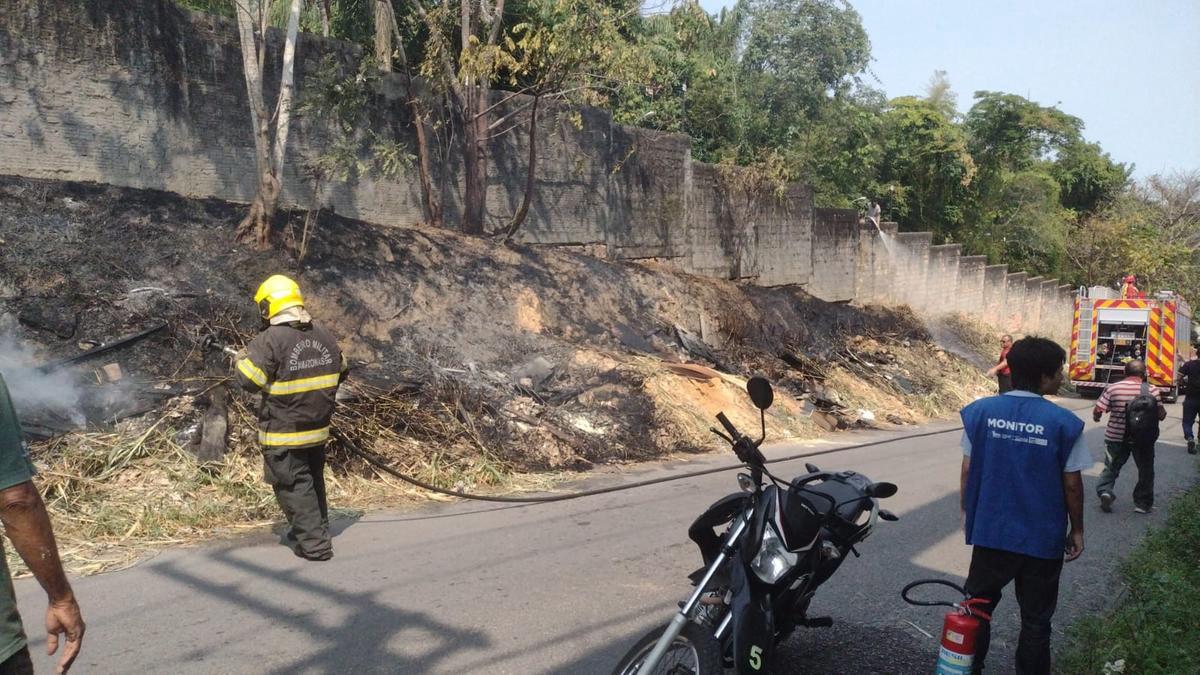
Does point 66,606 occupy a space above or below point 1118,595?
above

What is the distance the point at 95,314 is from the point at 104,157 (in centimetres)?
277

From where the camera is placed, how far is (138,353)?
8.71 metres

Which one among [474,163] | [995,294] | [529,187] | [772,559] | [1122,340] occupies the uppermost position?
[474,163]

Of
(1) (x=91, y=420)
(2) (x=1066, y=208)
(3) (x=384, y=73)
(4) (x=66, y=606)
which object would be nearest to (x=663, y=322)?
(3) (x=384, y=73)

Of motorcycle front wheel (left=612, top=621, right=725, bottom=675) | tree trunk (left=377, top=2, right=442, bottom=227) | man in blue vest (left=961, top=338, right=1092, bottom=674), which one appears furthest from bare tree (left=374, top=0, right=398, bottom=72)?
motorcycle front wheel (left=612, top=621, right=725, bottom=675)

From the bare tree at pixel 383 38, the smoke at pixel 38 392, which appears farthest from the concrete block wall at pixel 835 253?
the smoke at pixel 38 392

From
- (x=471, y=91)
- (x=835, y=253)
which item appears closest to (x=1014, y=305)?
(x=835, y=253)

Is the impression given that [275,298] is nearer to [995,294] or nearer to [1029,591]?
[1029,591]

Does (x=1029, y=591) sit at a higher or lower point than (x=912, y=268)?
higher

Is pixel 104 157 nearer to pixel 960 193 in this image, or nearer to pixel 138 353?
pixel 138 353

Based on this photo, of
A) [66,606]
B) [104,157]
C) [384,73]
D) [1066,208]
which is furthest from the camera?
[1066,208]

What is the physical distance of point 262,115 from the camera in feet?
35.5

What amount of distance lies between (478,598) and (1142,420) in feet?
22.9

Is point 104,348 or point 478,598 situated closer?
point 478,598
